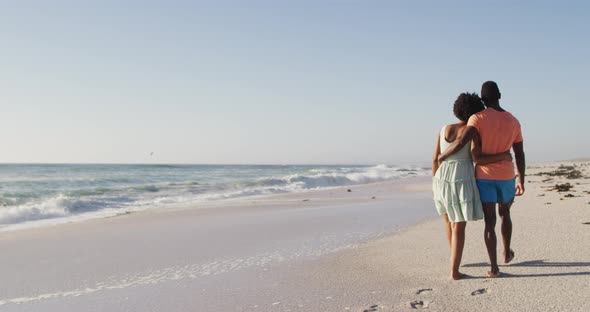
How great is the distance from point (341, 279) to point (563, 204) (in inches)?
274

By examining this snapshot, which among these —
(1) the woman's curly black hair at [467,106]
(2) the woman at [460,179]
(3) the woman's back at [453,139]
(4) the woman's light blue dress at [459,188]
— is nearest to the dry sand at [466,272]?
(2) the woman at [460,179]

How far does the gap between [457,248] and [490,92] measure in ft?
4.71

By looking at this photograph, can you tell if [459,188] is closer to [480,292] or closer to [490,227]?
[490,227]

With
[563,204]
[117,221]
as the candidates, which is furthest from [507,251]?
[117,221]

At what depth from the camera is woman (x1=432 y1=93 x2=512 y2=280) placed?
172 inches

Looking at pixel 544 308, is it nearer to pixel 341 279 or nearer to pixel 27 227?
pixel 341 279

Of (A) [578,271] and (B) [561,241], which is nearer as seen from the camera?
(A) [578,271]

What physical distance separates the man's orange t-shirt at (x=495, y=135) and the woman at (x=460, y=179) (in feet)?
0.19

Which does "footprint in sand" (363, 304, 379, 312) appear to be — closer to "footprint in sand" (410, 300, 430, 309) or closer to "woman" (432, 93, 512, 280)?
"footprint in sand" (410, 300, 430, 309)

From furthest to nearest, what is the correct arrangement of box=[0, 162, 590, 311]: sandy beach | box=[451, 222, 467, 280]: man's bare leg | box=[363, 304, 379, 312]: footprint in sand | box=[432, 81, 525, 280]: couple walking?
box=[432, 81, 525, 280]: couple walking → box=[451, 222, 467, 280]: man's bare leg → box=[0, 162, 590, 311]: sandy beach → box=[363, 304, 379, 312]: footprint in sand

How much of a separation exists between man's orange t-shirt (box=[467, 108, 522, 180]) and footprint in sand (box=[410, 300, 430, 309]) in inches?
55.2

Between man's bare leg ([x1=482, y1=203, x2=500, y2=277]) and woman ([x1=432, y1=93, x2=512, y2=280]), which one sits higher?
woman ([x1=432, y1=93, x2=512, y2=280])

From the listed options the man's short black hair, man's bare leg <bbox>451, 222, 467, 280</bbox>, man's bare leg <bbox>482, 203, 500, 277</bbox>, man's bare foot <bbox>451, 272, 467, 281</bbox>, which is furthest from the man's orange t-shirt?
man's bare foot <bbox>451, 272, 467, 281</bbox>

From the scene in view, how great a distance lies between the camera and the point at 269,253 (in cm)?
600
